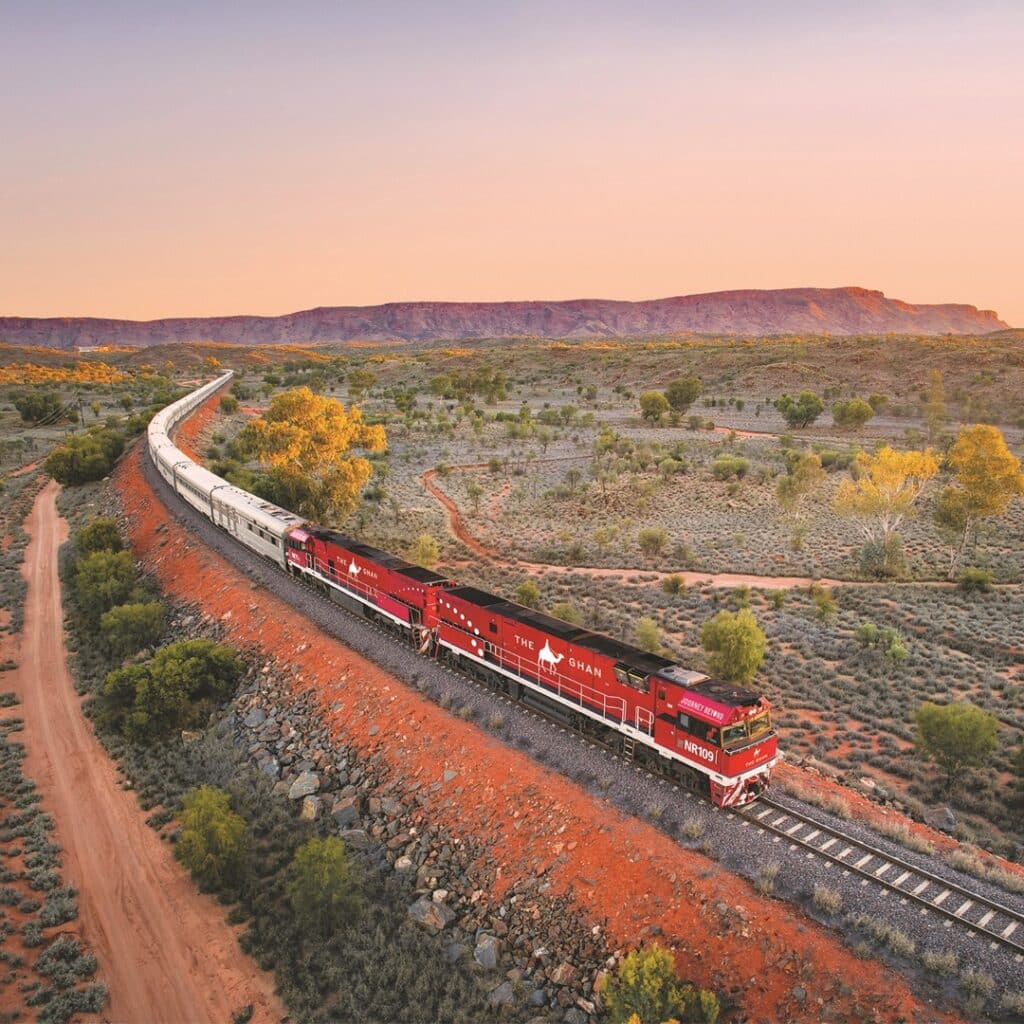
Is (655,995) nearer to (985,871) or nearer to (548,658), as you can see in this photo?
(985,871)

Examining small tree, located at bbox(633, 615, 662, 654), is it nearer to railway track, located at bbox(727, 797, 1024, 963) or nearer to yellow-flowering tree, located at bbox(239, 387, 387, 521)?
railway track, located at bbox(727, 797, 1024, 963)

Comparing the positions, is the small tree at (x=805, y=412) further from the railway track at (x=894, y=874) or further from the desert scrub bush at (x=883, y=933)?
the desert scrub bush at (x=883, y=933)

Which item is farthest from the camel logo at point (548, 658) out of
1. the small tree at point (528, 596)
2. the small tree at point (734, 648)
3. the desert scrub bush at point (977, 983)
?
the small tree at point (528, 596)

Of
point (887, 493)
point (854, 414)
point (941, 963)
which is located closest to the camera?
point (941, 963)

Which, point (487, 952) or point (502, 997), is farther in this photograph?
point (487, 952)

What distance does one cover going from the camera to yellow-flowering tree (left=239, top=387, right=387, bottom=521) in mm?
42750

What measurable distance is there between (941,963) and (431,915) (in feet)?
33.9

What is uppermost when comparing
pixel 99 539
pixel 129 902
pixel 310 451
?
pixel 310 451

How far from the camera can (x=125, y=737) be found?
25.3 meters

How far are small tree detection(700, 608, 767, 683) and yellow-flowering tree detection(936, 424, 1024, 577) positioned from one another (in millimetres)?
21747

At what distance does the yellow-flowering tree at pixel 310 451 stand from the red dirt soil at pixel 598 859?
53.1 ft

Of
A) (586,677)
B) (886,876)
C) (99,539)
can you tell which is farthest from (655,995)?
(99,539)

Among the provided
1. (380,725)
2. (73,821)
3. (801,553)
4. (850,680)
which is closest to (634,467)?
(801,553)

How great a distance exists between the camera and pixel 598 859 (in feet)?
53.9
